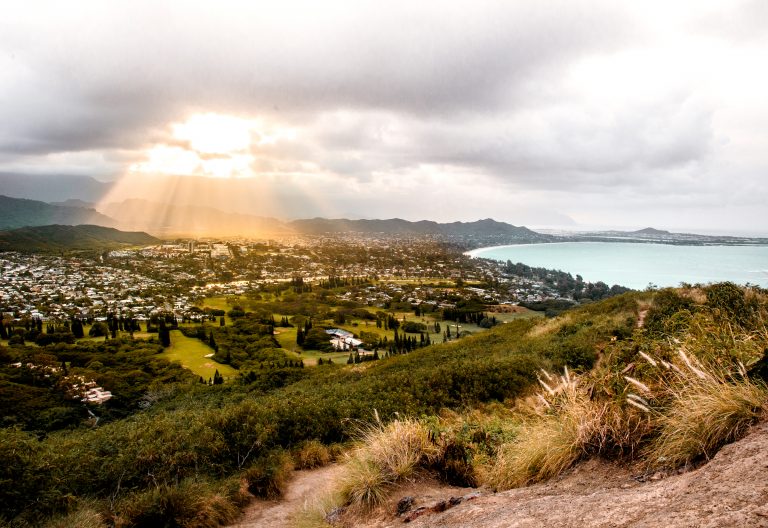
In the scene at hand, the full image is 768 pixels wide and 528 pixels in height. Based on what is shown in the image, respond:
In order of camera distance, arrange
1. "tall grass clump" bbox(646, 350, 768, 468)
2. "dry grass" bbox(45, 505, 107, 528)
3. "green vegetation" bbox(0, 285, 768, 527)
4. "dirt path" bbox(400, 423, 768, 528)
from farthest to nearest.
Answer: "dry grass" bbox(45, 505, 107, 528)
"green vegetation" bbox(0, 285, 768, 527)
"tall grass clump" bbox(646, 350, 768, 468)
"dirt path" bbox(400, 423, 768, 528)

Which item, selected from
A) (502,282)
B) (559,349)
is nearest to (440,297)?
(502,282)

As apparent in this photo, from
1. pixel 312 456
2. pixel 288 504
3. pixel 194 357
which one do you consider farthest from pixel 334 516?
pixel 194 357

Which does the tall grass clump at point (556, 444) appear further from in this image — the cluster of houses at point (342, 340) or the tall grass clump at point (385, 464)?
the cluster of houses at point (342, 340)

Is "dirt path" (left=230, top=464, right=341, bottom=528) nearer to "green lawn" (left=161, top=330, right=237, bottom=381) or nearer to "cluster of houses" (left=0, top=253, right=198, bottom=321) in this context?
"green lawn" (left=161, top=330, right=237, bottom=381)

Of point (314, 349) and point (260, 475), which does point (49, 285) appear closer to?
point (314, 349)

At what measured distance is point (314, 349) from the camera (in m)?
59.5

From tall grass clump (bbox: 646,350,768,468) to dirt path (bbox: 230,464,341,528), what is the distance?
4620 mm

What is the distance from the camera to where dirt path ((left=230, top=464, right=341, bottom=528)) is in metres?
6.80

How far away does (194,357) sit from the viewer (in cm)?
5362

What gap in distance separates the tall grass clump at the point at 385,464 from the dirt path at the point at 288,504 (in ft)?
3.84

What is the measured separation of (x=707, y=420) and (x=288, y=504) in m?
7.26

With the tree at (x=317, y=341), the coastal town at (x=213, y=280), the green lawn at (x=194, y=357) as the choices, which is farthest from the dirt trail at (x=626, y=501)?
the coastal town at (x=213, y=280)

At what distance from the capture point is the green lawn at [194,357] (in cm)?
4766

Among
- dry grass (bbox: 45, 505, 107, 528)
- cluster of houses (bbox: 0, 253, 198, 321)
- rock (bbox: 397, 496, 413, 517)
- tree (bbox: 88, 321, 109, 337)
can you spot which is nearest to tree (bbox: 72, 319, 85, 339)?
tree (bbox: 88, 321, 109, 337)
